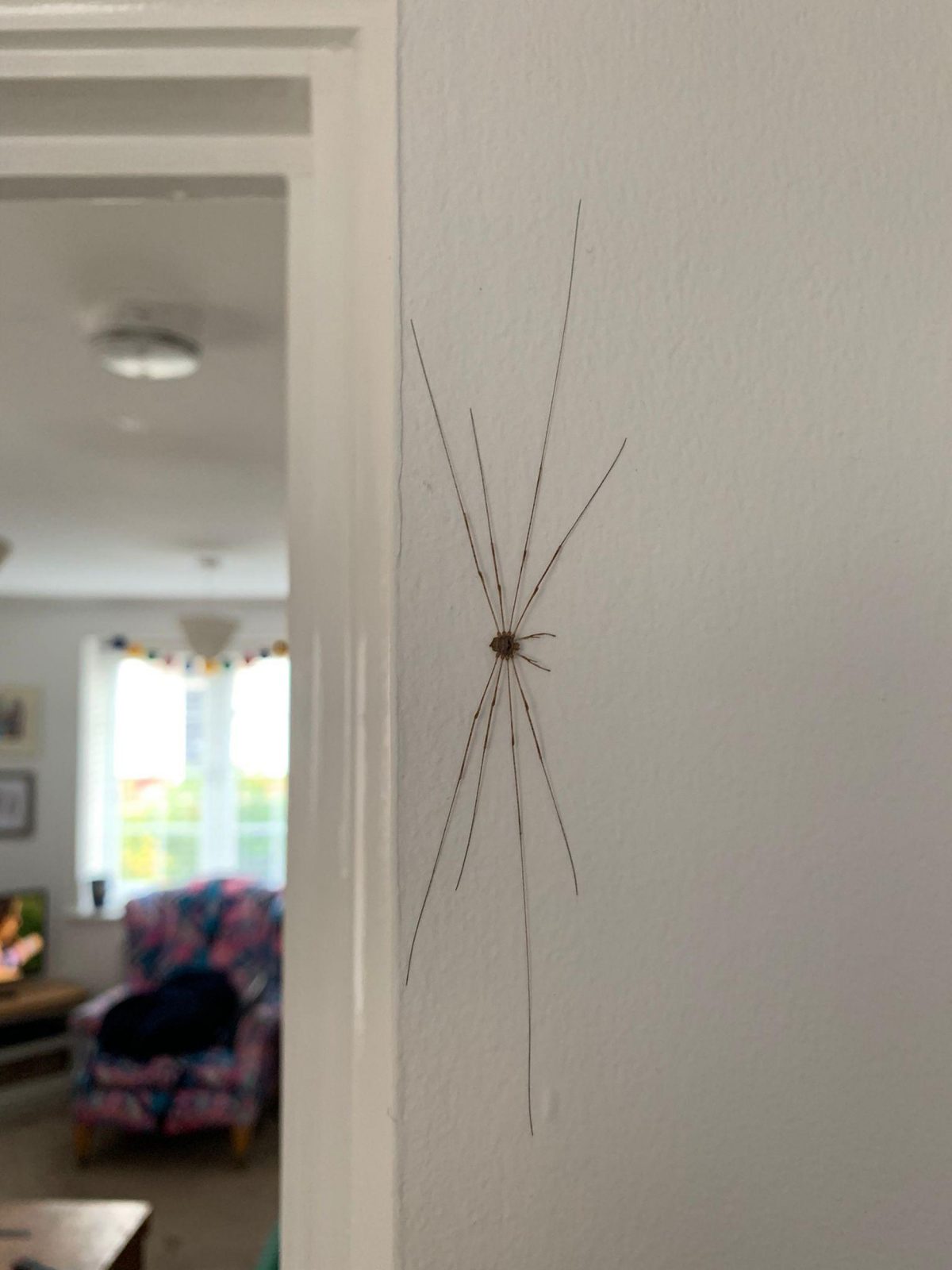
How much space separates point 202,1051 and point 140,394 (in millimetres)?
3083

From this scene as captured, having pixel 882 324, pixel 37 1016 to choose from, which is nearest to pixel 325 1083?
pixel 882 324

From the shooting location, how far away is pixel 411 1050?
57cm

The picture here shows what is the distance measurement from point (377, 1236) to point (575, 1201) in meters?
0.12

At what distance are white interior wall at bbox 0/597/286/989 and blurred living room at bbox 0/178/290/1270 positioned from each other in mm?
13

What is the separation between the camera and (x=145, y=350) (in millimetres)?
1848

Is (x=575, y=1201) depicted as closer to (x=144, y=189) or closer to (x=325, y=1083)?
(x=325, y=1083)

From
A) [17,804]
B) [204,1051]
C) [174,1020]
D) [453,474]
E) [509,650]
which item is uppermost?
[453,474]

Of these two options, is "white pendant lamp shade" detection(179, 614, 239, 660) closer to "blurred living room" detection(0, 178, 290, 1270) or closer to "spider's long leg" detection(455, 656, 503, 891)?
"blurred living room" detection(0, 178, 290, 1270)

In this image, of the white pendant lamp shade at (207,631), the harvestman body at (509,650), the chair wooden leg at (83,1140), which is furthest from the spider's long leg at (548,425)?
the chair wooden leg at (83,1140)

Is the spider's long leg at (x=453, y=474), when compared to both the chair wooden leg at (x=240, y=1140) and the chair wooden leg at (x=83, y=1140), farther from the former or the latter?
the chair wooden leg at (x=83, y=1140)

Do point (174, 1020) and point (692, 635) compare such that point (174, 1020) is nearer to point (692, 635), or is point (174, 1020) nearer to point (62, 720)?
point (62, 720)

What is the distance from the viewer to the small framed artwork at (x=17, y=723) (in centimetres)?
520

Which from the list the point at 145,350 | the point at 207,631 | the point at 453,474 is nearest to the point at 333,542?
the point at 453,474

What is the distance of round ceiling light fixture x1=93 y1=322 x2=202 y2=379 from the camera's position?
1817mm
